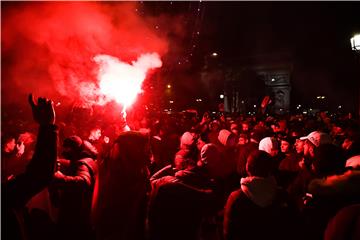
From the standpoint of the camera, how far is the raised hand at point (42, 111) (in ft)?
7.16

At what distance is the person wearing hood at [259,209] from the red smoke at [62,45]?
6933 mm

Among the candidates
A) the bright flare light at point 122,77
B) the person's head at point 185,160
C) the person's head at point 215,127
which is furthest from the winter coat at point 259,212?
the person's head at point 215,127

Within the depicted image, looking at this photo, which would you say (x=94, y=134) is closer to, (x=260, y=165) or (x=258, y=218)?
(x=260, y=165)

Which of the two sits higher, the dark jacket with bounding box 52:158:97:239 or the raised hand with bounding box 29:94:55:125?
the raised hand with bounding box 29:94:55:125

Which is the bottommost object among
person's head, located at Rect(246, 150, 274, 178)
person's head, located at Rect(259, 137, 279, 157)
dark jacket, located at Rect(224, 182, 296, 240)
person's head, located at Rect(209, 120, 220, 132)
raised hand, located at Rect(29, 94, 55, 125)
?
dark jacket, located at Rect(224, 182, 296, 240)

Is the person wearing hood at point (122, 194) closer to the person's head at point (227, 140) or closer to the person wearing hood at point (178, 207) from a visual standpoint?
the person wearing hood at point (178, 207)

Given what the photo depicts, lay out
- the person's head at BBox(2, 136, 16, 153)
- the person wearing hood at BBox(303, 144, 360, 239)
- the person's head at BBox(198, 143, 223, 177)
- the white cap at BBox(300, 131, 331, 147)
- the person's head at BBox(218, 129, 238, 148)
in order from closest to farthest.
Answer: the person wearing hood at BBox(303, 144, 360, 239) < the person's head at BBox(2, 136, 16, 153) < the person's head at BBox(198, 143, 223, 177) < the white cap at BBox(300, 131, 331, 147) < the person's head at BBox(218, 129, 238, 148)

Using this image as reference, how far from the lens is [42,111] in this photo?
2.19 m

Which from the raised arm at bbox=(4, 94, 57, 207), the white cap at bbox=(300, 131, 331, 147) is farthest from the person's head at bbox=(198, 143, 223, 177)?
the raised arm at bbox=(4, 94, 57, 207)

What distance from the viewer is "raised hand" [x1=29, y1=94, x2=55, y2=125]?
7.16ft

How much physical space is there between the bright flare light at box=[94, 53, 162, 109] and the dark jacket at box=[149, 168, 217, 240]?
484cm

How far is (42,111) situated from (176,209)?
1.87 m

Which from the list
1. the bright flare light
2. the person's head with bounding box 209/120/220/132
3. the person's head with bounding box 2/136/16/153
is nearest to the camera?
the person's head with bounding box 2/136/16/153

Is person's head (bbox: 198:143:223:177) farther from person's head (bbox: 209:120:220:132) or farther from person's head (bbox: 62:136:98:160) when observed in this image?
person's head (bbox: 209:120:220:132)
